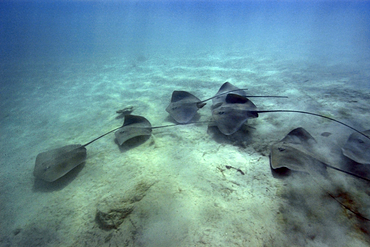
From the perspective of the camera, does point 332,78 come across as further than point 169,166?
Yes

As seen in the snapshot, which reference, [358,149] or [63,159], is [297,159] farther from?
[63,159]

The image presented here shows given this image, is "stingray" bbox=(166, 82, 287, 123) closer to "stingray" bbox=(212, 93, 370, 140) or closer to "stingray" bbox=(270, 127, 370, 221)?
"stingray" bbox=(212, 93, 370, 140)

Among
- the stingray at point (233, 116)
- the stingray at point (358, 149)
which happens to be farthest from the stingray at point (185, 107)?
the stingray at point (358, 149)

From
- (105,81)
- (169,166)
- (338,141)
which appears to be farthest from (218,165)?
(105,81)

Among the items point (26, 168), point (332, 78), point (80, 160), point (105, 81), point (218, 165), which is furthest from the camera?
point (105, 81)

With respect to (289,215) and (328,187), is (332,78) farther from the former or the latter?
(289,215)

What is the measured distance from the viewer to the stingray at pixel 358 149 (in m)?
3.03

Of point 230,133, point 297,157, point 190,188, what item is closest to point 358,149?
point 297,157

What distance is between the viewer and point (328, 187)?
112 inches

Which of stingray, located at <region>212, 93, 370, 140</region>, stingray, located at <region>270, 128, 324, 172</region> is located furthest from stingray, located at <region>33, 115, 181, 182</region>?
stingray, located at <region>270, 128, 324, 172</region>

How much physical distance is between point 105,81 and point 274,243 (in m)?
14.5

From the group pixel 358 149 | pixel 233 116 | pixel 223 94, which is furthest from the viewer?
pixel 223 94

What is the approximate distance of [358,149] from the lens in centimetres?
325

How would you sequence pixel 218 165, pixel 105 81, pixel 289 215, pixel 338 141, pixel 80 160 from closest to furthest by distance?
pixel 289 215 → pixel 218 165 → pixel 338 141 → pixel 80 160 → pixel 105 81
